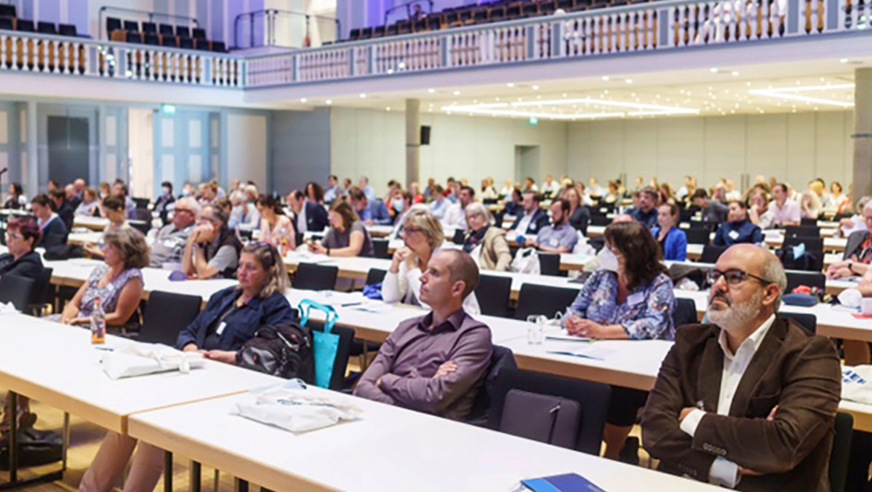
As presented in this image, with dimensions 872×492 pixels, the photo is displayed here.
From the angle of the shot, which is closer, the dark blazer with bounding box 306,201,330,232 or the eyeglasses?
the eyeglasses

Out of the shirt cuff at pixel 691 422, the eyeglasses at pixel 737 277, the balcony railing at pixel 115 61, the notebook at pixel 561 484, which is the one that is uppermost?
the balcony railing at pixel 115 61

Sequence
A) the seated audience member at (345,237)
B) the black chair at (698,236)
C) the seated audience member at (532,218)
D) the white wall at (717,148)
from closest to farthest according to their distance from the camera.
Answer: the seated audience member at (345,237) < the black chair at (698,236) < the seated audience member at (532,218) < the white wall at (717,148)

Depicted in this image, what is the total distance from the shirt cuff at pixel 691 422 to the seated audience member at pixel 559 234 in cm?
633

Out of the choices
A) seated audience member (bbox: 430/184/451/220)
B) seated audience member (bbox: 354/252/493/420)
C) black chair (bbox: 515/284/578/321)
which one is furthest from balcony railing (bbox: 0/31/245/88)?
seated audience member (bbox: 354/252/493/420)

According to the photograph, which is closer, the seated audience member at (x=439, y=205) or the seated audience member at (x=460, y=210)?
the seated audience member at (x=460, y=210)

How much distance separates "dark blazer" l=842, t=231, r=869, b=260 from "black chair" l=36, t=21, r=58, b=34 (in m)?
17.0

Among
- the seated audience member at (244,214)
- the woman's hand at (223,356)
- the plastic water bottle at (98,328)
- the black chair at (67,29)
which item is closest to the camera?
the woman's hand at (223,356)

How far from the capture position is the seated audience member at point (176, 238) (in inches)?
316

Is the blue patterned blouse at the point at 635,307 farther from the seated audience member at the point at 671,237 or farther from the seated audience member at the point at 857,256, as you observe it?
the seated audience member at the point at 671,237

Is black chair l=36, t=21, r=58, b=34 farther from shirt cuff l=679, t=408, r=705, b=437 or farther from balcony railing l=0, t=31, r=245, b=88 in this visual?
shirt cuff l=679, t=408, r=705, b=437

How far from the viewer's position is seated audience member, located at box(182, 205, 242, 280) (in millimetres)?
7250

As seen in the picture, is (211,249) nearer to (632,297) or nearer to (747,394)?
(632,297)

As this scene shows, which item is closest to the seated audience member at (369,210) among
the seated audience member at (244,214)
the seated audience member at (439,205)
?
the seated audience member at (439,205)

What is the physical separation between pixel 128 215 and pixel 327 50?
6.89 metres
